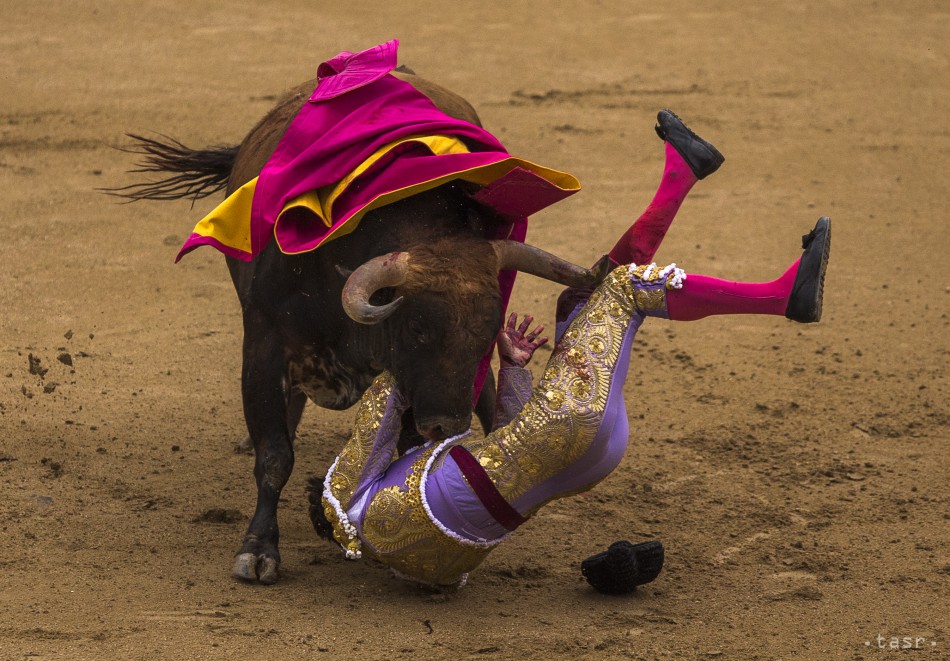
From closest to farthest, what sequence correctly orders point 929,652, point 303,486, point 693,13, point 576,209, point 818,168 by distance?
point 929,652 → point 303,486 → point 576,209 → point 818,168 → point 693,13

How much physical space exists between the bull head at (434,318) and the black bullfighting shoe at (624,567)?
577mm

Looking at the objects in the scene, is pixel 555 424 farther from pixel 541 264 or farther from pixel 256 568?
→ pixel 256 568

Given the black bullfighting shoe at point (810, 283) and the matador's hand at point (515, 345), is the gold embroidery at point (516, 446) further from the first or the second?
the black bullfighting shoe at point (810, 283)

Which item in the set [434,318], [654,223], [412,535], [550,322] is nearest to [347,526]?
[412,535]

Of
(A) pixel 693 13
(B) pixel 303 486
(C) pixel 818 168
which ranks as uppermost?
(A) pixel 693 13

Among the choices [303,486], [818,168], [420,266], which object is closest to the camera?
[420,266]

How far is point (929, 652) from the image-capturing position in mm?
3904

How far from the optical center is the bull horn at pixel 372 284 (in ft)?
13.2

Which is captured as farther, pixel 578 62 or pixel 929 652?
pixel 578 62

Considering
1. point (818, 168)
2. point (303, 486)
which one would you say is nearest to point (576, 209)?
point (818, 168)

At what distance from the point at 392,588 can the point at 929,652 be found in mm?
1559

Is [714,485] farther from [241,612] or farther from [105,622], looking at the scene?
[105,622]

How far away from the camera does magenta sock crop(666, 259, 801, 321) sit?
4168mm

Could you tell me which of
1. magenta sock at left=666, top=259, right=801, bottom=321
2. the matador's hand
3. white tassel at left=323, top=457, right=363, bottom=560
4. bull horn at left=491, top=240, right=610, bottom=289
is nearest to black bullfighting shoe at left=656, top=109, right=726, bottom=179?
bull horn at left=491, top=240, right=610, bottom=289
